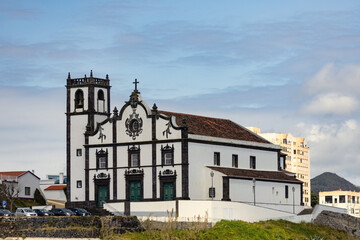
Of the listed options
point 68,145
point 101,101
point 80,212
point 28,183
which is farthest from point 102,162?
point 28,183

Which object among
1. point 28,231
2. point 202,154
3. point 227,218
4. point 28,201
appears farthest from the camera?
point 28,201

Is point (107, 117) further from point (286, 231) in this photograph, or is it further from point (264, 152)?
point (286, 231)

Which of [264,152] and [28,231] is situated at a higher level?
[264,152]

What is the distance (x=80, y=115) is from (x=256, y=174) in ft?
61.5

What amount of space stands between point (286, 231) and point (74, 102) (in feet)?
86.2

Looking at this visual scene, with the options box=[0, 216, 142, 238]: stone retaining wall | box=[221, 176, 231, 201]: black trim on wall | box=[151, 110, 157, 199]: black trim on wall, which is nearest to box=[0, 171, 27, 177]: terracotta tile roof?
box=[151, 110, 157, 199]: black trim on wall

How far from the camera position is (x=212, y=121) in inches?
4092

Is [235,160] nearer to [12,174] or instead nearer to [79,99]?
[79,99]

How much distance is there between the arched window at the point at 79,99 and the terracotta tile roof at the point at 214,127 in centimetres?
913

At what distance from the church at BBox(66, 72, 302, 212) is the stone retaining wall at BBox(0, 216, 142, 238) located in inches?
485

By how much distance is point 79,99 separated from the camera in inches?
4040

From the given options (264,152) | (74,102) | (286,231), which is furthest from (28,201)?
(286,231)

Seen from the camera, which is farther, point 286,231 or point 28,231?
point 286,231

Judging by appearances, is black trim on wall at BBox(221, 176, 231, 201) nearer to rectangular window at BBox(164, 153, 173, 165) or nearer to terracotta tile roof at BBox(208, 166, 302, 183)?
terracotta tile roof at BBox(208, 166, 302, 183)
